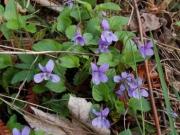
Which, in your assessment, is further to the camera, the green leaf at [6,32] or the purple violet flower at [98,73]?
the green leaf at [6,32]

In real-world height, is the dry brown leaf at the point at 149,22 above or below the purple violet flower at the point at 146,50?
above

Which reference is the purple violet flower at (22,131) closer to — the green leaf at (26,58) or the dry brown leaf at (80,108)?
the dry brown leaf at (80,108)

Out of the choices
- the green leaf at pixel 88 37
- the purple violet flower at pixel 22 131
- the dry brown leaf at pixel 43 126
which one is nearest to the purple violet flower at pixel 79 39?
the green leaf at pixel 88 37

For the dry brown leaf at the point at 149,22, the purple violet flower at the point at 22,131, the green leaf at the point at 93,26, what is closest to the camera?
the purple violet flower at the point at 22,131

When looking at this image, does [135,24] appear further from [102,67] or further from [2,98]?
[2,98]

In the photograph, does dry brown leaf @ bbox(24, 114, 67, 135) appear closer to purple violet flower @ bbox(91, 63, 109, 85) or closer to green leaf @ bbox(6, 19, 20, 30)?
purple violet flower @ bbox(91, 63, 109, 85)

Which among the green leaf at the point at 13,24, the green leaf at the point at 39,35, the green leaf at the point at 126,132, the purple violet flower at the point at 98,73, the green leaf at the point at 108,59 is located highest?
the green leaf at the point at 13,24

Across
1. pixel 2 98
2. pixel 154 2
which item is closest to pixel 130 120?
pixel 2 98
